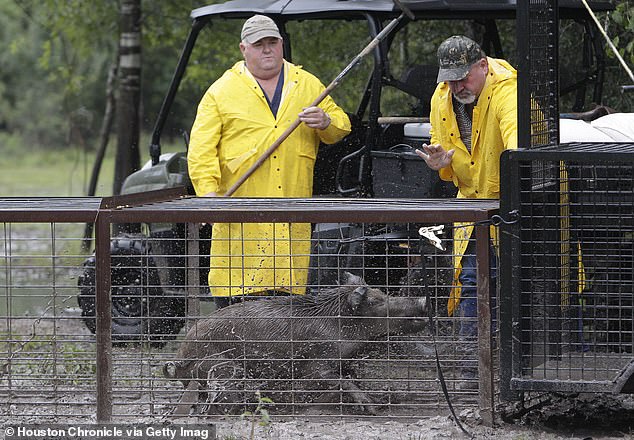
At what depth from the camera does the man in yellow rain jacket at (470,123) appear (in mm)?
6625

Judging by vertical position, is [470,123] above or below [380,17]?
below

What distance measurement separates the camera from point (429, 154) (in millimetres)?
6785

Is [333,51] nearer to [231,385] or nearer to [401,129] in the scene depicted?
[401,129]

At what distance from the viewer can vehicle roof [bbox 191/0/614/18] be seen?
7914 mm

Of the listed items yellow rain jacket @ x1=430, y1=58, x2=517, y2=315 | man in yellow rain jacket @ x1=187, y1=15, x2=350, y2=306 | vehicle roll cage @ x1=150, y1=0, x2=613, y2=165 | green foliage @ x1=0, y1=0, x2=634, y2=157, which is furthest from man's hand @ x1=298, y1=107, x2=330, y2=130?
green foliage @ x1=0, y1=0, x2=634, y2=157

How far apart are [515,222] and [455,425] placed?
1.04 meters

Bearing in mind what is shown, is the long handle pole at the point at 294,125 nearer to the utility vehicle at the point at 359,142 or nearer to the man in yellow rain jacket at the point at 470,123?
the utility vehicle at the point at 359,142

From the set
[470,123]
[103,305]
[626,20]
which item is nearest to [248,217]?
[103,305]

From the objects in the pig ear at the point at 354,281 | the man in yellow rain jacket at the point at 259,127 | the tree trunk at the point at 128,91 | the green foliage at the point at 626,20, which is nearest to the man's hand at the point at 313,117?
the man in yellow rain jacket at the point at 259,127

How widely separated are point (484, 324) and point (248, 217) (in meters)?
1.21

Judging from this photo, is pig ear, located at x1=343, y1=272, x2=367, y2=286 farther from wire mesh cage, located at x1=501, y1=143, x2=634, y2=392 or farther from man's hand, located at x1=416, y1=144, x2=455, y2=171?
wire mesh cage, located at x1=501, y1=143, x2=634, y2=392

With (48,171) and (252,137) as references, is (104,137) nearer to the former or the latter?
(252,137)

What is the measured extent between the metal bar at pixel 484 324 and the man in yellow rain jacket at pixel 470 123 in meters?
0.61

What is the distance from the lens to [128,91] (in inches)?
542
